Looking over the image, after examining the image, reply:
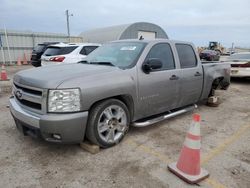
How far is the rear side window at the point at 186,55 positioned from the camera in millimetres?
4742

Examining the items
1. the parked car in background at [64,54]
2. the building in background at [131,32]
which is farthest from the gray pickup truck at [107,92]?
the building in background at [131,32]

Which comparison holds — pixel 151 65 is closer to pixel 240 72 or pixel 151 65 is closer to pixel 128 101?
pixel 128 101

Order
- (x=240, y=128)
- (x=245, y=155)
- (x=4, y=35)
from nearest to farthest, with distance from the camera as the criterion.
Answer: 1. (x=245, y=155)
2. (x=240, y=128)
3. (x=4, y=35)

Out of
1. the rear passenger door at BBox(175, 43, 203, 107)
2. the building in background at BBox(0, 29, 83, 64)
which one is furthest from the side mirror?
the building in background at BBox(0, 29, 83, 64)

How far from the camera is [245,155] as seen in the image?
3479mm

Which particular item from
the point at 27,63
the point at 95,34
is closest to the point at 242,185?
the point at 27,63

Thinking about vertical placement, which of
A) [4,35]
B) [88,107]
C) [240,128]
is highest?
Result: [4,35]

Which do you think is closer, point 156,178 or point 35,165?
point 156,178

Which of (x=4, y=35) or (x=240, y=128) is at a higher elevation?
(x=4, y=35)

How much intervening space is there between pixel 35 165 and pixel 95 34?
1160 inches

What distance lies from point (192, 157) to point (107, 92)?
4.89 feet

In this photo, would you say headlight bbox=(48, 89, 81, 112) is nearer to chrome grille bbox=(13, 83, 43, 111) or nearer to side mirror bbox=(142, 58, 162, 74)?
chrome grille bbox=(13, 83, 43, 111)

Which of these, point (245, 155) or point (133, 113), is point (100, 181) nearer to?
point (133, 113)

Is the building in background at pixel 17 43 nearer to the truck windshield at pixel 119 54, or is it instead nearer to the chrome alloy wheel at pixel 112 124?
the truck windshield at pixel 119 54
